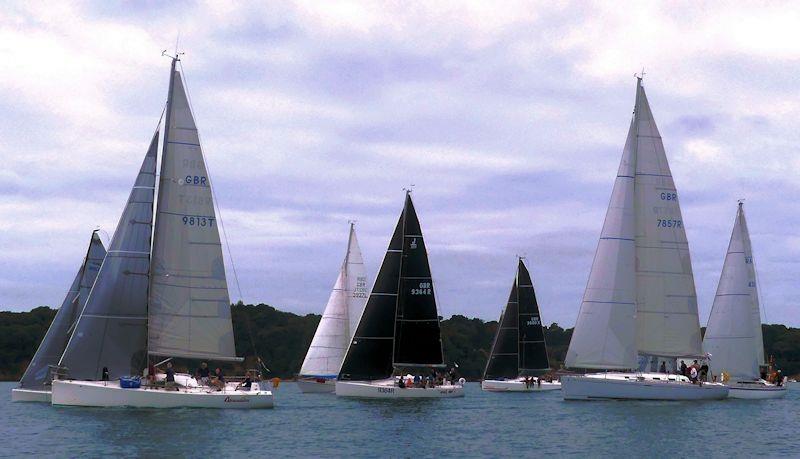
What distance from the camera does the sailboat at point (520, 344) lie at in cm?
7794

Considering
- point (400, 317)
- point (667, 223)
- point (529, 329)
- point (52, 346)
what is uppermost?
point (667, 223)

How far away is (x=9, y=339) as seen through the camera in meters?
107

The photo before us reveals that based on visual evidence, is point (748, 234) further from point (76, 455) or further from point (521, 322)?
point (76, 455)

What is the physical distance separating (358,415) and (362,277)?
23557 millimetres

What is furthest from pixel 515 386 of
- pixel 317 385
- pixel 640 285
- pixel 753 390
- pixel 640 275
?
pixel 640 275

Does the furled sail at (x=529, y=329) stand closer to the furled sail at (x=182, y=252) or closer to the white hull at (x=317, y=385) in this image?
the white hull at (x=317, y=385)

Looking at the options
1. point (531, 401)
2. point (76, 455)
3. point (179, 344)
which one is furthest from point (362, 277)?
point (76, 455)

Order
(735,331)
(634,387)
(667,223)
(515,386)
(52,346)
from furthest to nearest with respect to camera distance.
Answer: (515,386), (735,331), (667,223), (52,346), (634,387)

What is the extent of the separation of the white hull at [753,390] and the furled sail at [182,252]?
29359 mm

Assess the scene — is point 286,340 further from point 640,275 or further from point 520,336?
point 640,275

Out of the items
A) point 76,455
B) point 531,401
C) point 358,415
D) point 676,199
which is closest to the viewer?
point 76,455

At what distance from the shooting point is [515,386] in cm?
7788

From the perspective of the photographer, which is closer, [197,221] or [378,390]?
[197,221]

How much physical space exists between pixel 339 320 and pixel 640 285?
76.6 ft
